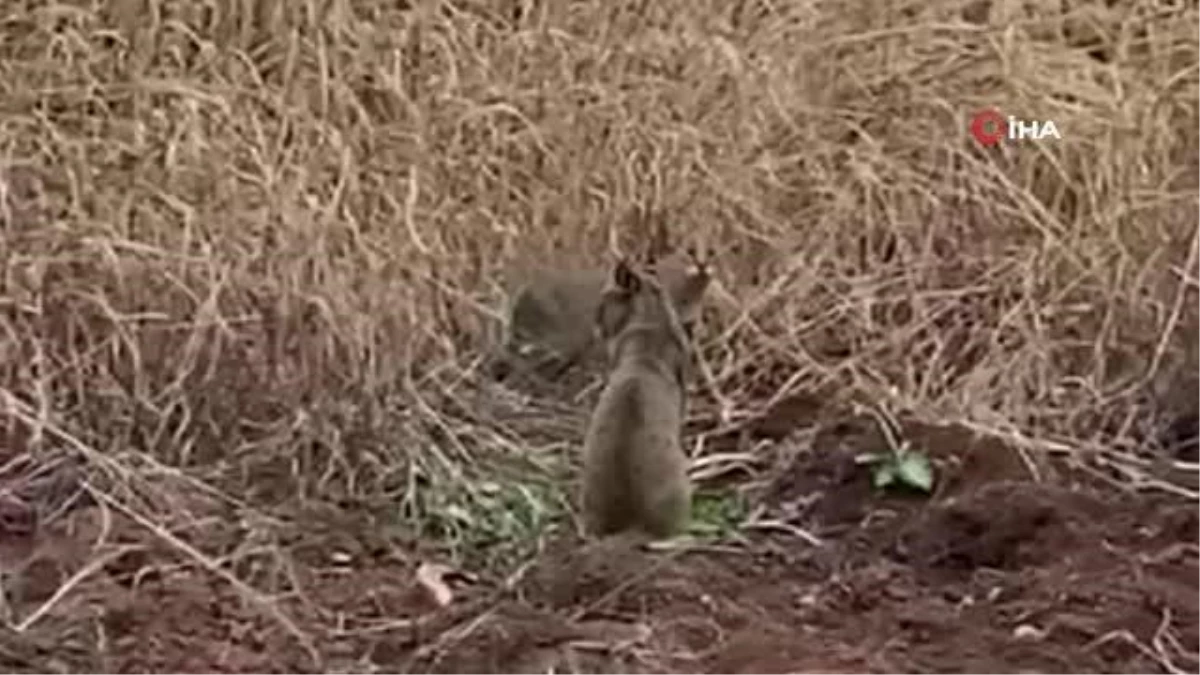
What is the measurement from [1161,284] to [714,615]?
1394 millimetres

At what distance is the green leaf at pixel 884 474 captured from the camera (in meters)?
4.13

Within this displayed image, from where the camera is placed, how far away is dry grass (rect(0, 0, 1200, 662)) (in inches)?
167

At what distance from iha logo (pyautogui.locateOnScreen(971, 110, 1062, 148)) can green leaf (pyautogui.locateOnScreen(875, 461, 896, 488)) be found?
1296 mm

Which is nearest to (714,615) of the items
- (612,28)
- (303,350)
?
(303,350)

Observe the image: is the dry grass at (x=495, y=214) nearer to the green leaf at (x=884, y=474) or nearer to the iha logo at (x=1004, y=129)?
the iha logo at (x=1004, y=129)

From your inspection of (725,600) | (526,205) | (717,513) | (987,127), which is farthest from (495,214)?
(725,600)

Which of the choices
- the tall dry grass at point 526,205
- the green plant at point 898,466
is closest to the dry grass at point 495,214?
the tall dry grass at point 526,205

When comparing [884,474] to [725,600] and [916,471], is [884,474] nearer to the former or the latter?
[916,471]

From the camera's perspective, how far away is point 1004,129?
537 centimetres

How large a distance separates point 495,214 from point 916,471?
3.85 ft

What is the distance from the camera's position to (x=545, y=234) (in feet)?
16.5

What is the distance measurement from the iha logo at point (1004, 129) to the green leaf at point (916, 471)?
1.27 metres

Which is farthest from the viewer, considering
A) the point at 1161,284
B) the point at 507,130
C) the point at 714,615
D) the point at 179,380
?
the point at 507,130

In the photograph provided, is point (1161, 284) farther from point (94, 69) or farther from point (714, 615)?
point (94, 69)
